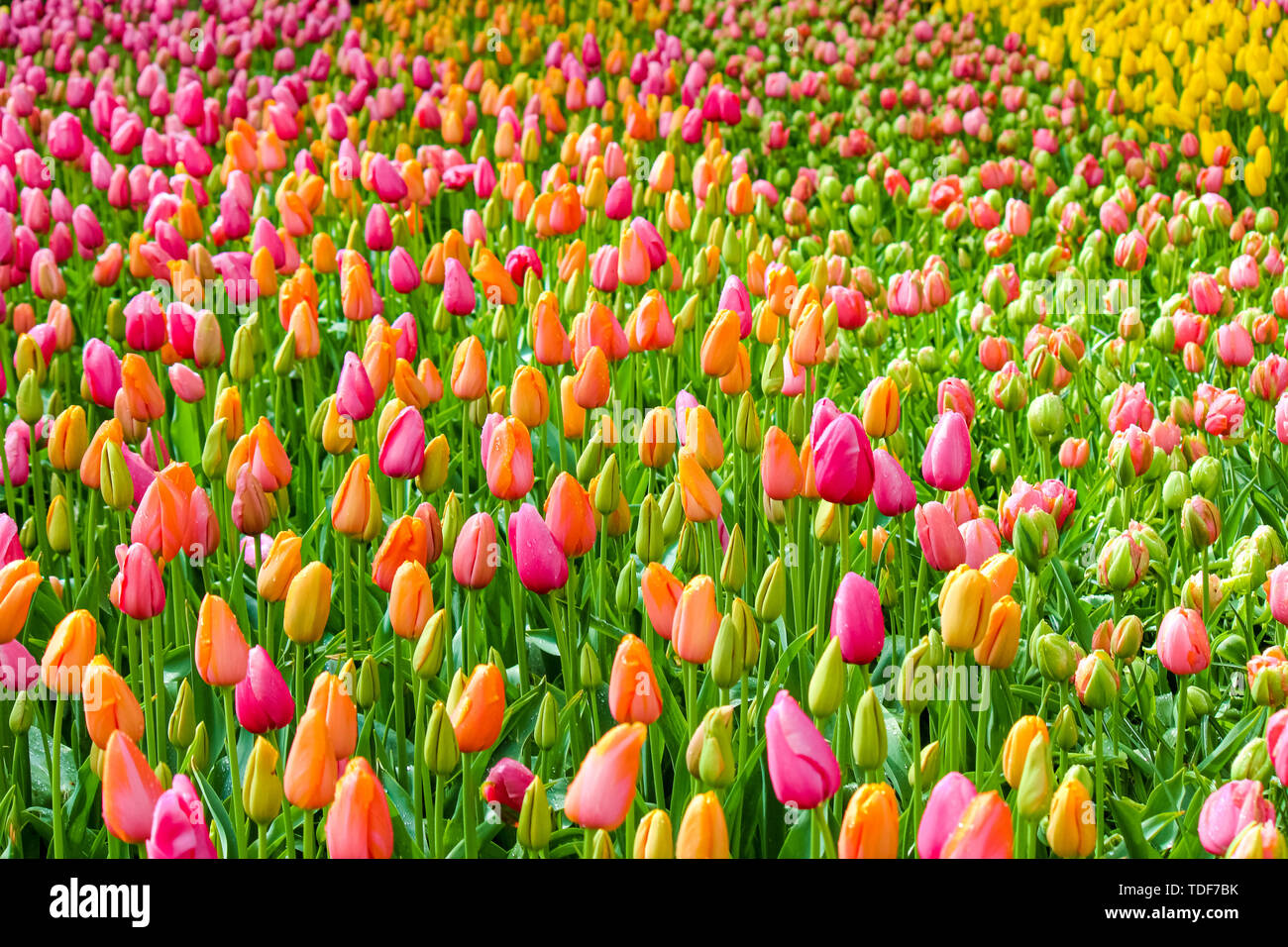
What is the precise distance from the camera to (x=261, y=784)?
5.07 feet

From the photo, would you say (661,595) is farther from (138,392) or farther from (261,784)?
(138,392)

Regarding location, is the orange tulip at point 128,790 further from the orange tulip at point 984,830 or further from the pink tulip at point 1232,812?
the pink tulip at point 1232,812

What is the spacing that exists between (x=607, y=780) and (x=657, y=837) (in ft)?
0.27

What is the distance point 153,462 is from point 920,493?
1664 mm

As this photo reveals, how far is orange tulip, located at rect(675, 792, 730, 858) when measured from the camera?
51.6 inches

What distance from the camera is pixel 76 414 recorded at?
2.40 metres

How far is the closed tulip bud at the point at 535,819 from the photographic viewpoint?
1.60m

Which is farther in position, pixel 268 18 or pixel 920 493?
pixel 268 18

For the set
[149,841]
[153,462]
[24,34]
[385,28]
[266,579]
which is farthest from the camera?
[385,28]

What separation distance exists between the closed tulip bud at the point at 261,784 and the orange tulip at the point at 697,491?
2.57ft

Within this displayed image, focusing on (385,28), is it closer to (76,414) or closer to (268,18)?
(268,18)

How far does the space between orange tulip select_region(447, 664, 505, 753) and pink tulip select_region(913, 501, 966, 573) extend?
71cm
